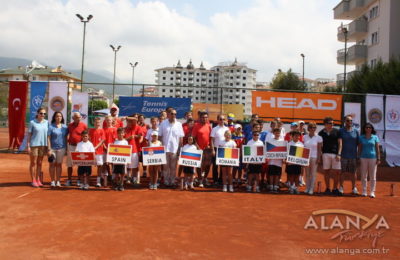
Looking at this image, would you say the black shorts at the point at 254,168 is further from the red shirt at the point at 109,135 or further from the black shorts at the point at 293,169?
the red shirt at the point at 109,135

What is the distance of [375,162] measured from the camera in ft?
30.4

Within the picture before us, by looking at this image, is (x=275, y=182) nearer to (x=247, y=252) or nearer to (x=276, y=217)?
(x=276, y=217)

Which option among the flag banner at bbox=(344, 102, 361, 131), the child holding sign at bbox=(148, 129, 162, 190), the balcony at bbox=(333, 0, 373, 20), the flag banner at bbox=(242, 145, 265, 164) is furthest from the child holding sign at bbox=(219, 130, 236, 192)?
the balcony at bbox=(333, 0, 373, 20)

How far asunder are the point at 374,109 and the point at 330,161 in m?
8.26

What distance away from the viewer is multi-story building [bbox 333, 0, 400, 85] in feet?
93.9

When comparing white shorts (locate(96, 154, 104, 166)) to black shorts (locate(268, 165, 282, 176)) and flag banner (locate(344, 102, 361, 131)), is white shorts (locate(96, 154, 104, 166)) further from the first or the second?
flag banner (locate(344, 102, 361, 131))

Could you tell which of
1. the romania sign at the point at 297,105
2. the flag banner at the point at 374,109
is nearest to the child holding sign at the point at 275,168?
the romania sign at the point at 297,105

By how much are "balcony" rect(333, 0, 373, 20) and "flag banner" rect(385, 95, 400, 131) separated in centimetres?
2095

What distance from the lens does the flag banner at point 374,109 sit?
625 inches

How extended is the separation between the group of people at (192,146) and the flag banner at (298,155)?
0.50 ft

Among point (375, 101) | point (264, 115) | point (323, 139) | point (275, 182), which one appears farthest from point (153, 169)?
point (375, 101)

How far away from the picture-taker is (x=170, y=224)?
6070 millimetres

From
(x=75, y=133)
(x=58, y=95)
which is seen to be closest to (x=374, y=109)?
(x=75, y=133)

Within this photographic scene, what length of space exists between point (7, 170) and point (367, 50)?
32.3 meters
